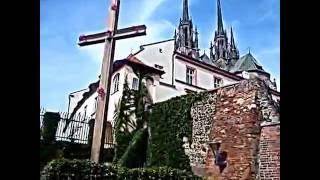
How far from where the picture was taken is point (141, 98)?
45.4 ft

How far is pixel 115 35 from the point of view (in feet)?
27.2

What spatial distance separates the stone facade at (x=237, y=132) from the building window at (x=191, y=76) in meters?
6.96

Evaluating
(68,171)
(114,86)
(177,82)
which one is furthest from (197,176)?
(177,82)

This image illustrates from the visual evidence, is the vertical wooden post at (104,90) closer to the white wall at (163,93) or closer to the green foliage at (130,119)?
the green foliage at (130,119)

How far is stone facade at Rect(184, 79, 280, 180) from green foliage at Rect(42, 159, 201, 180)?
4.68ft

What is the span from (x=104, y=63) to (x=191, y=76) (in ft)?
35.0

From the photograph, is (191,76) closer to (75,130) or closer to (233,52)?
(75,130)

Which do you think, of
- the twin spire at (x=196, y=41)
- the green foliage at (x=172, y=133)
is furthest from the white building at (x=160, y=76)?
the twin spire at (x=196, y=41)

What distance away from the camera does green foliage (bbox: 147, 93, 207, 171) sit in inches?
445

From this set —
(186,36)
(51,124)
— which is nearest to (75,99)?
(51,124)

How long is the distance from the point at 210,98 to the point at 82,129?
14.3ft

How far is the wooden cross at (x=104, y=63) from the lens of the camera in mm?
7984

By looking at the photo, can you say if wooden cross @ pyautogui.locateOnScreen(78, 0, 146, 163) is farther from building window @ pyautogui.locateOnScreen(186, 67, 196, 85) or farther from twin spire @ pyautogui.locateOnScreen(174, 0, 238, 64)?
twin spire @ pyautogui.locateOnScreen(174, 0, 238, 64)
